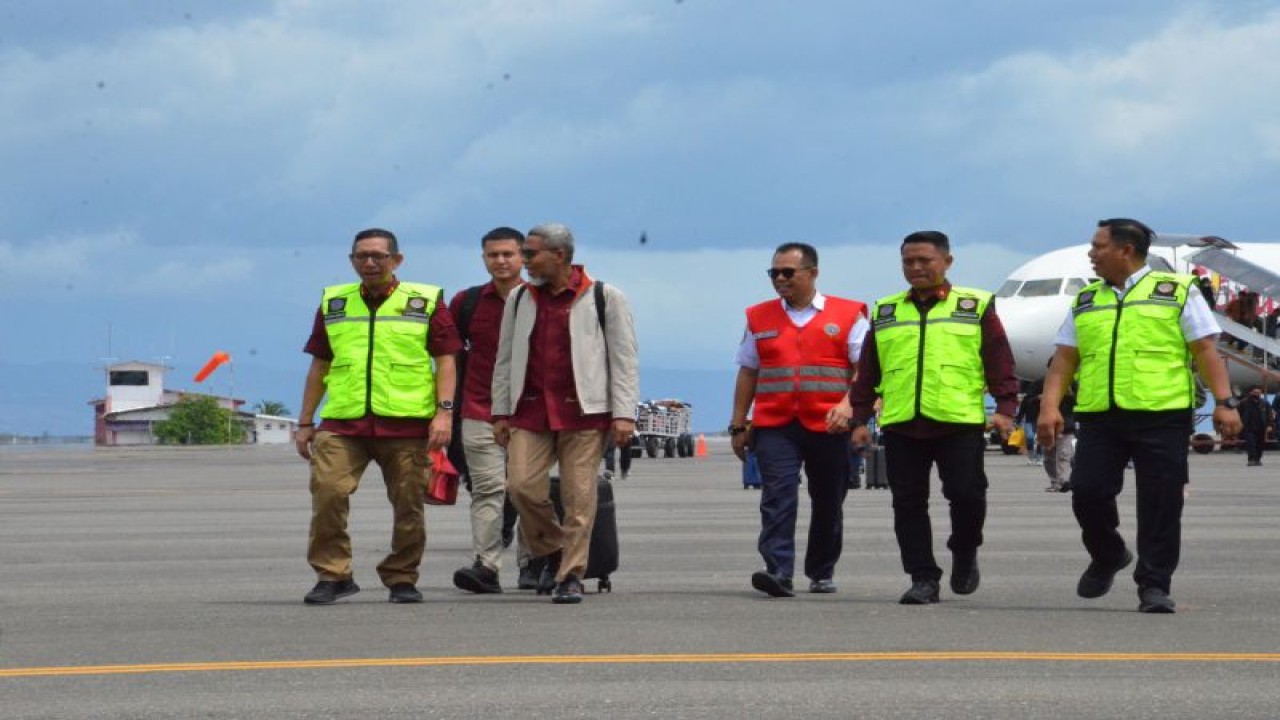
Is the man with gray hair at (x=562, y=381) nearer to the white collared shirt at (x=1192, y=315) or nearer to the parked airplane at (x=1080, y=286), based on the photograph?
the white collared shirt at (x=1192, y=315)

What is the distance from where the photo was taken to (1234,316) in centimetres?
5034

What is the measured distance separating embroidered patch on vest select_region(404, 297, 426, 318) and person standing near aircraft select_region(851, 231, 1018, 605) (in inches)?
91.6

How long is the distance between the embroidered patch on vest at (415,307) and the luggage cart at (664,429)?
42.7 m

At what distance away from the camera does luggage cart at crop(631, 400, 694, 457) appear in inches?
2201

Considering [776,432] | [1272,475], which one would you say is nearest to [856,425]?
[776,432]

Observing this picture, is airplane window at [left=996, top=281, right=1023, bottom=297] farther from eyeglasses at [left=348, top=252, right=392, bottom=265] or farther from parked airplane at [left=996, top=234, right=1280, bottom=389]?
eyeglasses at [left=348, top=252, right=392, bottom=265]

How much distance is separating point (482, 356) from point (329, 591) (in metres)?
1.62

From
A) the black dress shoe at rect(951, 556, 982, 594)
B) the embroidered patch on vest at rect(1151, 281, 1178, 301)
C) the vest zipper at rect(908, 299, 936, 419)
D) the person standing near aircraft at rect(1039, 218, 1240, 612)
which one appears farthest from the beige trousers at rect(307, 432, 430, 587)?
the embroidered patch on vest at rect(1151, 281, 1178, 301)

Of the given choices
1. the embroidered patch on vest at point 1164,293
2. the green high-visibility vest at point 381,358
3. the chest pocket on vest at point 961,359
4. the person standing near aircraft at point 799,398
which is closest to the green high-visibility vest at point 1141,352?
the embroidered patch on vest at point 1164,293

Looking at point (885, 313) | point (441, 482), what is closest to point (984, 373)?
point (885, 313)

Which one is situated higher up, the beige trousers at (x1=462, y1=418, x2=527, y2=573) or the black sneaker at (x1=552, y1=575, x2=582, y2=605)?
the beige trousers at (x1=462, y1=418, x2=527, y2=573)

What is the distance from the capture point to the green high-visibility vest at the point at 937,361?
37.9 ft

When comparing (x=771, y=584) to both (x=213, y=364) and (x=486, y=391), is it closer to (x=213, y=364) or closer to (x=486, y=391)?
(x=486, y=391)

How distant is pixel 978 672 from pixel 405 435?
4.23 metres
